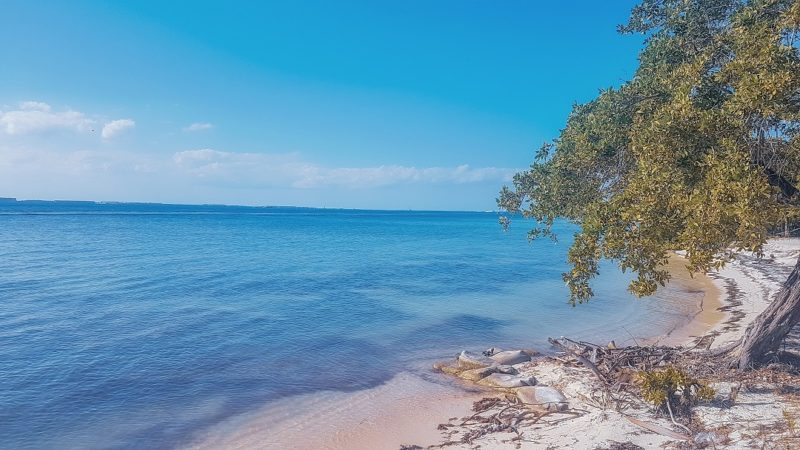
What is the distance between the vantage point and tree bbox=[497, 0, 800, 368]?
8320mm

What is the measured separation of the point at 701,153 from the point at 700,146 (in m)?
0.14

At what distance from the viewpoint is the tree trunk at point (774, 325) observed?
443 inches

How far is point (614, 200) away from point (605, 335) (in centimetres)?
1310

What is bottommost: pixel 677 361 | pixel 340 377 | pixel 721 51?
pixel 340 377

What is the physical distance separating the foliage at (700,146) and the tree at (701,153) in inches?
0.9

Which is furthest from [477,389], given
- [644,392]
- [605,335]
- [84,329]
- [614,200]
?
[84,329]

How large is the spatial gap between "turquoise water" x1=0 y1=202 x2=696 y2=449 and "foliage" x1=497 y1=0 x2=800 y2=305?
937 cm

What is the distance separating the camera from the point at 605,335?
71.9ft

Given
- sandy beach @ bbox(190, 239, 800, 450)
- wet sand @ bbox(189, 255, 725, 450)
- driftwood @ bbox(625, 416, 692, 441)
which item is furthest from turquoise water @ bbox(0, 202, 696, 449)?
driftwood @ bbox(625, 416, 692, 441)

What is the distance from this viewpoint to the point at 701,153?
30.6ft

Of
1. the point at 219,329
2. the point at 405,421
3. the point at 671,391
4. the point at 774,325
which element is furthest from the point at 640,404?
the point at 219,329

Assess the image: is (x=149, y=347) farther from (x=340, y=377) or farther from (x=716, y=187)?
(x=716, y=187)

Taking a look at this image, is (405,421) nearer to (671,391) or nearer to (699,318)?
(671,391)

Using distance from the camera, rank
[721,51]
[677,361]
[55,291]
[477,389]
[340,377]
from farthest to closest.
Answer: [55,291] < [340,377] < [477,389] < [677,361] < [721,51]
